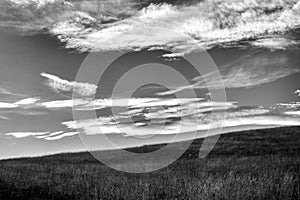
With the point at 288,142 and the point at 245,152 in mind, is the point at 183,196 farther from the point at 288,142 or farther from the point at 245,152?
the point at 288,142

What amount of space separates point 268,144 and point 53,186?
16.6 meters

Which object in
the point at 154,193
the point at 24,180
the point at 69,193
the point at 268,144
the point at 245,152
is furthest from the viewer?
the point at 268,144

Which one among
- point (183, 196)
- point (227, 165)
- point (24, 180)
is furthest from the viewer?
point (227, 165)

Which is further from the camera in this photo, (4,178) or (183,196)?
(4,178)

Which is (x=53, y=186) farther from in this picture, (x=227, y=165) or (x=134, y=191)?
(x=227, y=165)

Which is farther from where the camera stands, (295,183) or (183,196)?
(295,183)

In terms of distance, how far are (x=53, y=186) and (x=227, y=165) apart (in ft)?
24.8

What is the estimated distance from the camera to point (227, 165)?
14.9m

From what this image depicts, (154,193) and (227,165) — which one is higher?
(154,193)

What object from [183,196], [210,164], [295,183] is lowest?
[210,164]

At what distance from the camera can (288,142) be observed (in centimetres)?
2330

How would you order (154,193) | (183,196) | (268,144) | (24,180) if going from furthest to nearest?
1. (268,144)
2. (24,180)
3. (154,193)
4. (183,196)

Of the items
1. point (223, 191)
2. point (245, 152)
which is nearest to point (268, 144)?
point (245, 152)

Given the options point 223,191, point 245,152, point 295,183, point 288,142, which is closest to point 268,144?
point 288,142
